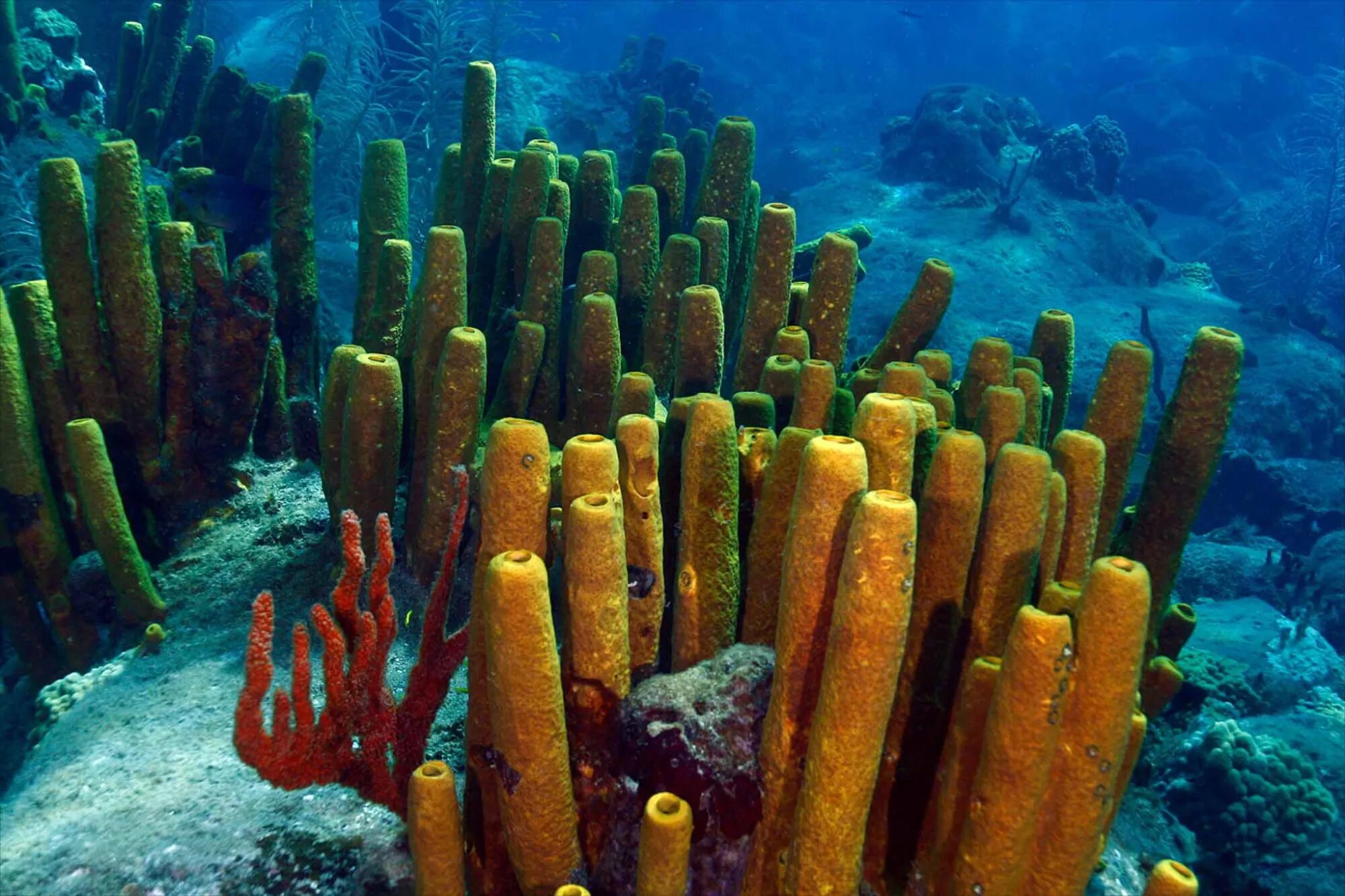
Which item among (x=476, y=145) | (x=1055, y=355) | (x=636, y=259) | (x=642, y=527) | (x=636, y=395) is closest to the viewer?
(x=642, y=527)

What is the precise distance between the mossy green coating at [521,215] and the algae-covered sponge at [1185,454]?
8.46ft

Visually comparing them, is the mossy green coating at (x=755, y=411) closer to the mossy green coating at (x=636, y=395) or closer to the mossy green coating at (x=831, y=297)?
the mossy green coating at (x=636, y=395)

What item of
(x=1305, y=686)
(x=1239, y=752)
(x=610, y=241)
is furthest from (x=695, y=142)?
(x=1305, y=686)

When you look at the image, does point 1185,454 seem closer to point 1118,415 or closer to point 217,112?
point 1118,415

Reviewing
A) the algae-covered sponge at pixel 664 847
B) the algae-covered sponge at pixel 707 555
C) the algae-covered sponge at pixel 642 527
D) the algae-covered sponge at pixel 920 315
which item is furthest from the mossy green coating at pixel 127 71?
the algae-covered sponge at pixel 664 847

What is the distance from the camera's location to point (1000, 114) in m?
18.7

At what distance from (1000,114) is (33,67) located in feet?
59.0

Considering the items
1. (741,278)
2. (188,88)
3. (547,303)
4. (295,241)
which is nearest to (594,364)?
(547,303)

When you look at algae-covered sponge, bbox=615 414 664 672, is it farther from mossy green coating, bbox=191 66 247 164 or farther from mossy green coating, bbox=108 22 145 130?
mossy green coating, bbox=108 22 145 130

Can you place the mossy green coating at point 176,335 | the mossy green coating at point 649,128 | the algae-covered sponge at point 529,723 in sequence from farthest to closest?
the mossy green coating at point 649,128, the mossy green coating at point 176,335, the algae-covered sponge at point 529,723

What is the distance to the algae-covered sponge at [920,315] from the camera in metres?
3.56

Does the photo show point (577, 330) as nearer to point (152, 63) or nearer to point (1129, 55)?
point (152, 63)

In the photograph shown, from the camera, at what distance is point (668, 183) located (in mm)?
4520

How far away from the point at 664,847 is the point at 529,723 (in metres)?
0.37
